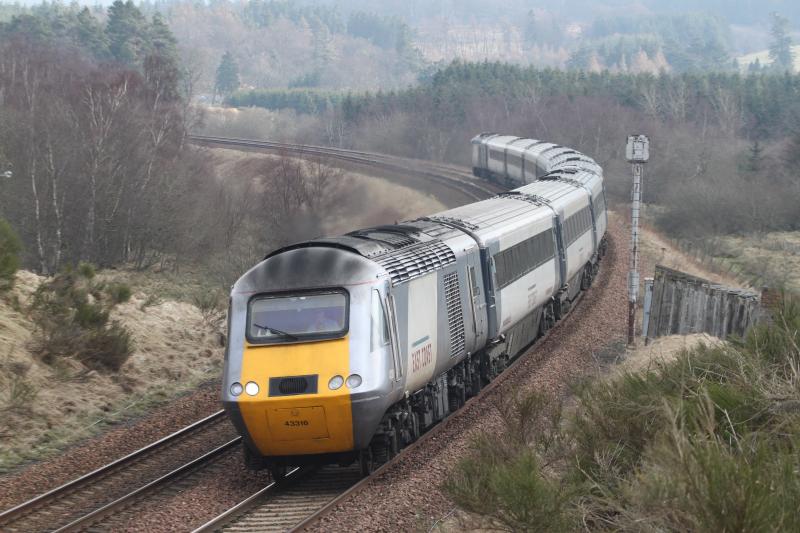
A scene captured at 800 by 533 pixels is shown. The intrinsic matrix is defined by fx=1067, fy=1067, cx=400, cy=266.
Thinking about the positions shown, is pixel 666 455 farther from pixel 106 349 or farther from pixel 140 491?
pixel 106 349

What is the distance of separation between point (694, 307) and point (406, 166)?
49159mm

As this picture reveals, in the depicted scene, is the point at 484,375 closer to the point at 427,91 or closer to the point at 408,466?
the point at 408,466

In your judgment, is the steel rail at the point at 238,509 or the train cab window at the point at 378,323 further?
the train cab window at the point at 378,323

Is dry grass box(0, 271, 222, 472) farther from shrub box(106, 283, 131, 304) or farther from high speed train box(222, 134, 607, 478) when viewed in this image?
high speed train box(222, 134, 607, 478)

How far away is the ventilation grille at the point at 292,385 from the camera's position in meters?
13.0

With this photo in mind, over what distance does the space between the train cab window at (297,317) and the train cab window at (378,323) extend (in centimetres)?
36

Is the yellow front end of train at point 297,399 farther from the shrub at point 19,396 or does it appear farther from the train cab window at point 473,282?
the shrub at point 19,396

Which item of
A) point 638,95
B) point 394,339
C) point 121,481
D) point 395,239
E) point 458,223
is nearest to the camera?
point 394,339

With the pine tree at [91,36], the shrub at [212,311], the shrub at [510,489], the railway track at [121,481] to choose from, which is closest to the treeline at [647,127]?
the pine tree at [91,36]

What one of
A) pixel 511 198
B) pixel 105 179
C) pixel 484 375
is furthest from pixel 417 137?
pixel 484 375

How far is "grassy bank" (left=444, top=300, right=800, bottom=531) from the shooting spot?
24.1 ft

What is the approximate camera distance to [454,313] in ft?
54.2

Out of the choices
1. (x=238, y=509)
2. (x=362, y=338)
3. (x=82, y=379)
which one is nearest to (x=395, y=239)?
(x=362, y=338)

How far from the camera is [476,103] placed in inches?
3927
